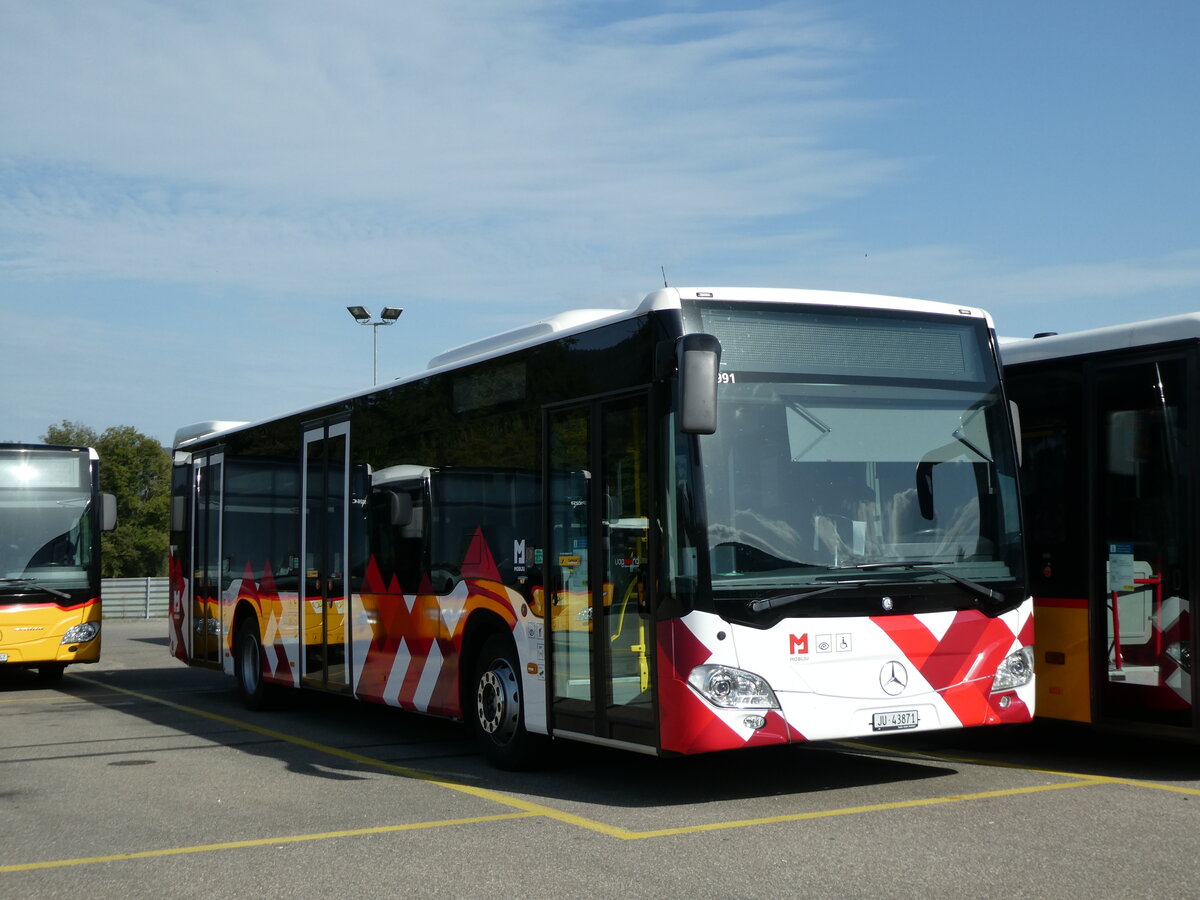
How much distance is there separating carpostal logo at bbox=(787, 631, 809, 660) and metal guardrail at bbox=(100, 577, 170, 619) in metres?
38.7

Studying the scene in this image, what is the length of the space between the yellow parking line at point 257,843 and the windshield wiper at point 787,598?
5.72 feet

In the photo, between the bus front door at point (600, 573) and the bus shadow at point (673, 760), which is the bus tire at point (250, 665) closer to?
the bus shadow at point (673, 760)

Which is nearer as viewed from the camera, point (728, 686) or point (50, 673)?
point (728, 686)

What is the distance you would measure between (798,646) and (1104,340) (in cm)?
329

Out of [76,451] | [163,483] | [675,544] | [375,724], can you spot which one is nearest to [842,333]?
[675,544]

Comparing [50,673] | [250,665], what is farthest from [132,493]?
[250,665]

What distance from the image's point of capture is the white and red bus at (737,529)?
792 centimetres

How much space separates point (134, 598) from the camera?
4441 centimetres

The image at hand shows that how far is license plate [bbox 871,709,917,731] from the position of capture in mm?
8156

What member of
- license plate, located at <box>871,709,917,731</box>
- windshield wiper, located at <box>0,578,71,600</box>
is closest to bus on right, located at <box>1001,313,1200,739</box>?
license plate, located at <box>871,709,917,731</box>

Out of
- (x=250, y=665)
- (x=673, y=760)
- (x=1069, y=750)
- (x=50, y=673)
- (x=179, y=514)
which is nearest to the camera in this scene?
(x=673, y=760)

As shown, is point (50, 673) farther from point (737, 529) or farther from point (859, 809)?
point (859, 809)

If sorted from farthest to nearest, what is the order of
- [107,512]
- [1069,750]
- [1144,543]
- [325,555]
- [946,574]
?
[107,512]
[325,555]
[1069,750]
[1144,543]
[946,574]

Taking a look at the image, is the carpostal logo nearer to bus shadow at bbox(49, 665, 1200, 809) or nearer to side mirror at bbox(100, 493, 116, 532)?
bus shadow at bbox(49, 665, 1200, 809)
